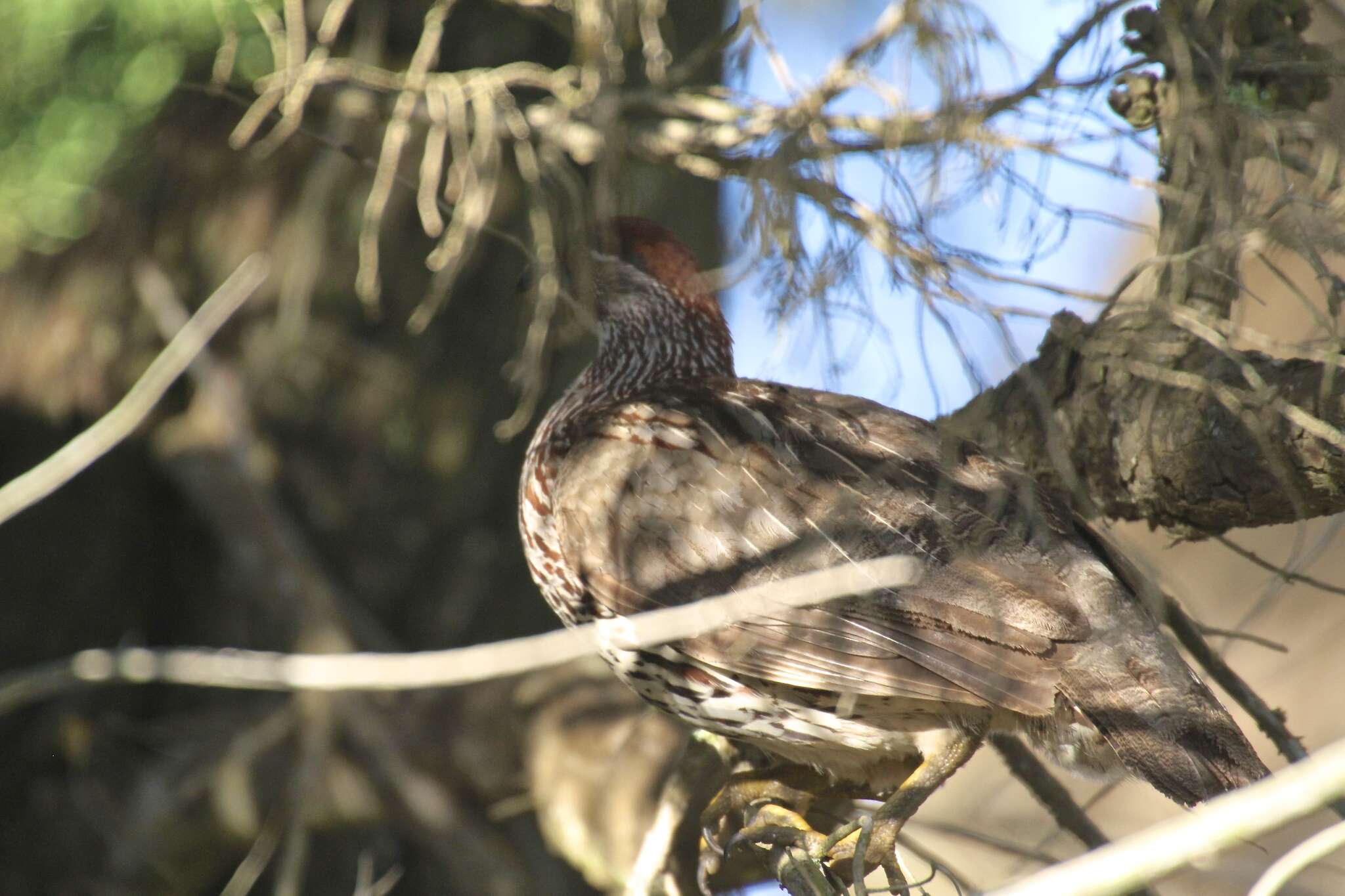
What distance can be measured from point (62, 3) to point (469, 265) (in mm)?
1781

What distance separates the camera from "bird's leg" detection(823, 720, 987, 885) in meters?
2.71

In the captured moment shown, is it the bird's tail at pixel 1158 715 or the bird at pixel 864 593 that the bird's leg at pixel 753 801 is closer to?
the bird at pixel 864 593

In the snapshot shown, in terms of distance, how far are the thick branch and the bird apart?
0.17 metres

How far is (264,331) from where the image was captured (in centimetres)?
471

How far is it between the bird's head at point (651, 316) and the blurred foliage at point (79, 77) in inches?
47.6

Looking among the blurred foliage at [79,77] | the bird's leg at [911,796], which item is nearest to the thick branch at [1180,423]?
the bird's leg at [911,796]

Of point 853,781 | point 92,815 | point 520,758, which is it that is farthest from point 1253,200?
point 92,815

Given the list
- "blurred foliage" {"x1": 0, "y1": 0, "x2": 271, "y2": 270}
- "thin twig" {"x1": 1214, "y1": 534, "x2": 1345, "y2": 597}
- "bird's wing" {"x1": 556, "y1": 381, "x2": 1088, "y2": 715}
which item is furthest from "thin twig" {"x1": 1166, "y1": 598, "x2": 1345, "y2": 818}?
"blurred foliage" {"x1": 0, "y1": 0, "x2": 271, "y2": 270}

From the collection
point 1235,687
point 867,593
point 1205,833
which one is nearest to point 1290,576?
point 1235,687

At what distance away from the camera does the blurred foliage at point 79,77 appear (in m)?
3.35

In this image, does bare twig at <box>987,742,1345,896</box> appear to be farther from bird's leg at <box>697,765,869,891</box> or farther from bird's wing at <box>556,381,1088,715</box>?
bird's leg at <box>697,765,869,891</box>

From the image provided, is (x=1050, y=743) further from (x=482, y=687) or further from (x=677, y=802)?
(x=482, y=687)

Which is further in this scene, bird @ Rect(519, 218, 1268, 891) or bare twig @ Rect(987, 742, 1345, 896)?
bird @ Rect(519, 218, 1268, 891)

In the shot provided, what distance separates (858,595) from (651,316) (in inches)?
54.0
